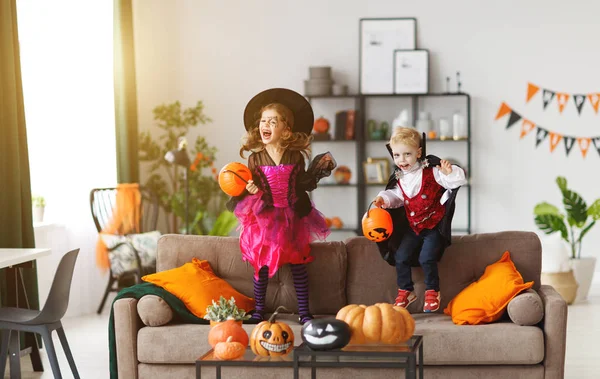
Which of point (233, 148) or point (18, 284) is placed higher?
point (233, 148)

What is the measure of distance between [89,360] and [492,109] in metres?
Result: 4.37

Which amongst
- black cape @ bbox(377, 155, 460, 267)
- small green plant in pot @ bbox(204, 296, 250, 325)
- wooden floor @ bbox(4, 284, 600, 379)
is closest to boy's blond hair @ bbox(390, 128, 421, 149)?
black cape @ bbox(377, 155, 460, 267)

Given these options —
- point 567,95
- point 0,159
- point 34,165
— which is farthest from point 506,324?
point 567,95

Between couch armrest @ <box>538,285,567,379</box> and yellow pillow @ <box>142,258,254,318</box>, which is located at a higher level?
yellow pillow @ <box>142,258,254,318</box>

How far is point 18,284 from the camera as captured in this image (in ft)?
15.0

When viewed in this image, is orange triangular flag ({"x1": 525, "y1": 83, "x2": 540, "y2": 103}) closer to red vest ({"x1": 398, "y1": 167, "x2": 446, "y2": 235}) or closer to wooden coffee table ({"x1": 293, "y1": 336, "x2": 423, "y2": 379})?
red vest ({"x1": 398, "y1": 167, "x2": 446, "y2": 235})

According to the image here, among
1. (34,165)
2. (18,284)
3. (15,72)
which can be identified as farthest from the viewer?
(34,165)

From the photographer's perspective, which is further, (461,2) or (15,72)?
(461,2)

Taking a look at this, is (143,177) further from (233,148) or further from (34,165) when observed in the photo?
(34,165)

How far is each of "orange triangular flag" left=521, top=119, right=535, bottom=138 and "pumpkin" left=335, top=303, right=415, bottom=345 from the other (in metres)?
4.64

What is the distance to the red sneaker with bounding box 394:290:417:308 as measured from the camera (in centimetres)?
380

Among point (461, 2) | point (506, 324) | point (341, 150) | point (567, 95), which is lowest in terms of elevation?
point (506, 324)

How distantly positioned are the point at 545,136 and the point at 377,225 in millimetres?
4020

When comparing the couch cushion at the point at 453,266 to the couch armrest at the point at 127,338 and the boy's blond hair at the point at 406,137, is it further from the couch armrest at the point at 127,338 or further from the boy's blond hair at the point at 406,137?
the couch armrest at the point at 127,338
